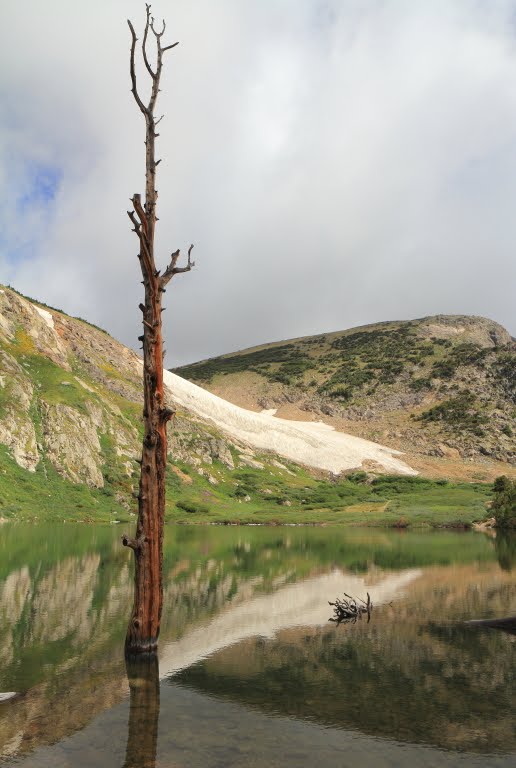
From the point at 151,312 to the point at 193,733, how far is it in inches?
370

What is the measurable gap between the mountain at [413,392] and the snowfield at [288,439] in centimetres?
676

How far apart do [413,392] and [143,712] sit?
150m

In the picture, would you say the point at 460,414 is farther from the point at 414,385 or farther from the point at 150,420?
the point at 150,420

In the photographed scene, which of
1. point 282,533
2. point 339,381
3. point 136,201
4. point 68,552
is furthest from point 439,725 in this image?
point 339,381

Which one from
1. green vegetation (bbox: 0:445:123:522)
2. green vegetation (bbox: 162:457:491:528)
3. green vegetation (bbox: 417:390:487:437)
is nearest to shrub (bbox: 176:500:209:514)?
green vegetation (bbox: 162:457:491:528)

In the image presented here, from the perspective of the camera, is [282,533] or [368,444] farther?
[368,444]

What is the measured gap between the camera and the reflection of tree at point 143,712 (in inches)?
329

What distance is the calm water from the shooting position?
8773 millimetres

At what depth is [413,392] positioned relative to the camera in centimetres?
15475

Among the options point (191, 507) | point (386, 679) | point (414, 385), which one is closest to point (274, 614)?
point (386, 679)

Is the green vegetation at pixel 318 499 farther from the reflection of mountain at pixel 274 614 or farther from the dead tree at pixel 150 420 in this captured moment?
the dead tree at pixel 150 420

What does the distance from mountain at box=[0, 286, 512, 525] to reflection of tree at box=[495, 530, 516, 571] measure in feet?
54.7

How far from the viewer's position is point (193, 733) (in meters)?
9.30

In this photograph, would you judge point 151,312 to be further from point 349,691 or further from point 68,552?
point 68,552
